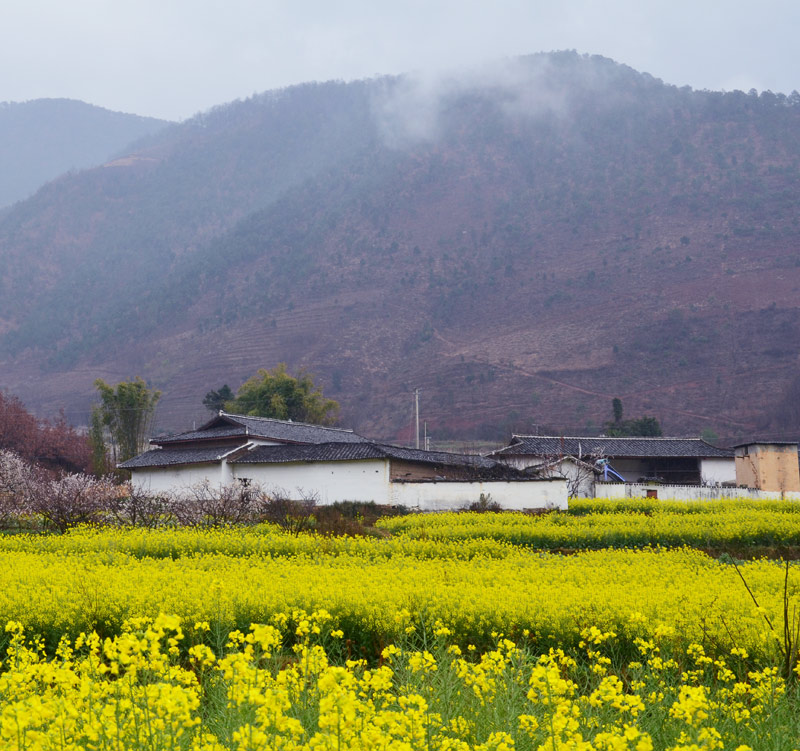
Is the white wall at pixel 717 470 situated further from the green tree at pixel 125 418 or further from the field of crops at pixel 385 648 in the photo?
the green tree at pixel 125 418

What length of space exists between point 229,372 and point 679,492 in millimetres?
80841

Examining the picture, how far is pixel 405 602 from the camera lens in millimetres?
9109

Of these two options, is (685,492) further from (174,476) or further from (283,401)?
(283,401)

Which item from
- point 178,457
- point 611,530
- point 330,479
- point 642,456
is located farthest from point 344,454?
point 642,456

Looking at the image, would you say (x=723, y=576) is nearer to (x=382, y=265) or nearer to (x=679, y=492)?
(x=679, y=492)

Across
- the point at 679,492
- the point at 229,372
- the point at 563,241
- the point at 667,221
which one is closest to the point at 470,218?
the point at 563,241

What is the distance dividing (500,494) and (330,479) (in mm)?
6510

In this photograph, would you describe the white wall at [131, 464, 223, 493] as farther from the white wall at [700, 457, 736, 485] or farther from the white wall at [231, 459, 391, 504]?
the white wall at [700, 457, 736, 485]

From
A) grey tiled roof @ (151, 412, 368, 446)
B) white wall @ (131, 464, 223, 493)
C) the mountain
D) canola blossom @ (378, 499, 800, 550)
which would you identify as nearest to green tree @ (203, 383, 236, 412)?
grey tiled roof @ (151, 412, 368, 446)

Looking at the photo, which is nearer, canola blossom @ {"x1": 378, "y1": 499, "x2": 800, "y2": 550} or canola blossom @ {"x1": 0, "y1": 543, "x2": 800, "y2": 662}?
canola blossom @ {"x1": 0, "y1": 543, "x2": 800, "y2": 662}

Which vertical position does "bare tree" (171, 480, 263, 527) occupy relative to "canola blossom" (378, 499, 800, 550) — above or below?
above

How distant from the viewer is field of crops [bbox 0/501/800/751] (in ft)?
11.9

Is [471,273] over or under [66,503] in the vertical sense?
over

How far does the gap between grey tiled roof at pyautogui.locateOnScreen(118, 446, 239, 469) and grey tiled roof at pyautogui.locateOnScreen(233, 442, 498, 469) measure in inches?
45.3
